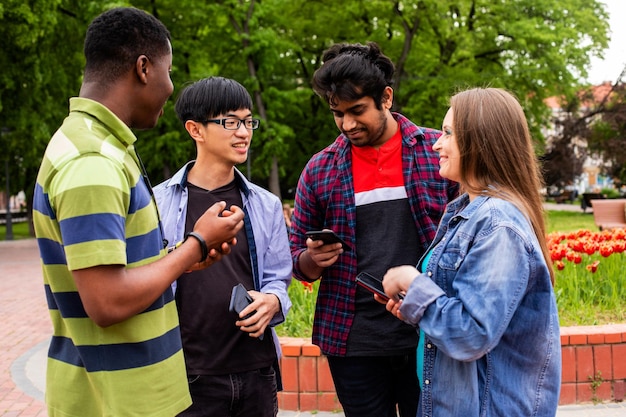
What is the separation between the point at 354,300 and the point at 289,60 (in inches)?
935

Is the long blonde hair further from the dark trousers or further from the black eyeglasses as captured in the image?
the black eyeglasses

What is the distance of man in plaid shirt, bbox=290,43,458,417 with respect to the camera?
2.66 m

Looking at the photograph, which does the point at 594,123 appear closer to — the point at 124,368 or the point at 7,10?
the point at 7,10

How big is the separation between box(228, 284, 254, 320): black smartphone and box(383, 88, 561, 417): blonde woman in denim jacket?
0.60 metres

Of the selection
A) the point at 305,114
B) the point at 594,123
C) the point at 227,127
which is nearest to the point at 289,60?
the point at 305,114

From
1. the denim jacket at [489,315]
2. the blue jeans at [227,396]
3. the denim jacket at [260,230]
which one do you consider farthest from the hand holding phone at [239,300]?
the denim jacket at [489,315]

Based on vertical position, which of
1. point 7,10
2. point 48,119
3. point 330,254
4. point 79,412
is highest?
point 7,10

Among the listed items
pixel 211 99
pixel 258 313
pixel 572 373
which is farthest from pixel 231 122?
pixel 572 373

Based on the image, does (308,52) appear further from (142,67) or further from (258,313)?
(142,67)

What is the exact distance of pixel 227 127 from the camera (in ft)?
9.20

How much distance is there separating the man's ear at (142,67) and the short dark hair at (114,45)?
15 mm

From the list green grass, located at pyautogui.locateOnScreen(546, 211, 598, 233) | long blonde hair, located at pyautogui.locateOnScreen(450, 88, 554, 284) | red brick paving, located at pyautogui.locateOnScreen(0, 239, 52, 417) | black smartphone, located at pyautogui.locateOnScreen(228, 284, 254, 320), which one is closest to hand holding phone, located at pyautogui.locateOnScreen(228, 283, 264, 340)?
black smartphone, located at pyautogui.locateOnScreen(228, 284, 254, 320)

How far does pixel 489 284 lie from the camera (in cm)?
184

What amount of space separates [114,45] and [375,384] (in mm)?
1692
